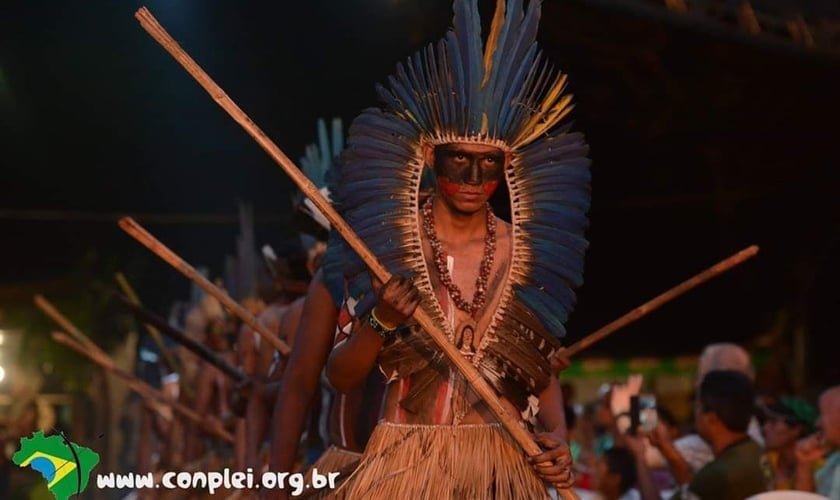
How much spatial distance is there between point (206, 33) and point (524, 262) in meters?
3.53

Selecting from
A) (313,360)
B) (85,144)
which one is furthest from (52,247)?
(313,360)

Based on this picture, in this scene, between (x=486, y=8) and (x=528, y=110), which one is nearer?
(x=528, y=110)

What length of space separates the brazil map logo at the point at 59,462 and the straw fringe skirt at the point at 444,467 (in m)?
0.76

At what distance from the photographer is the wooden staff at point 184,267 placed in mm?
4203

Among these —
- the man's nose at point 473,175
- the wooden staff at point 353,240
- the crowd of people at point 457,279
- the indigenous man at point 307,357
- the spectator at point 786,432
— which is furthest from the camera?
the spectator at point 786,432

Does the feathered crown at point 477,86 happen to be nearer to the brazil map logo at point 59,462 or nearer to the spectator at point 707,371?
the brazil map logo at point 59,462

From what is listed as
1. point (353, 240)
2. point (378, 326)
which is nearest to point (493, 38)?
point (353, 240)

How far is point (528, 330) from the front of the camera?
3.78 m

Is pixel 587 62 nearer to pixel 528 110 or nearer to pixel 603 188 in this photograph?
pixel 603 188

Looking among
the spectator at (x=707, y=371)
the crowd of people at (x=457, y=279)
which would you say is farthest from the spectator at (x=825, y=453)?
the crowd of people at (x=457, y=279)

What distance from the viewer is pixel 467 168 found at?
376 centimetres

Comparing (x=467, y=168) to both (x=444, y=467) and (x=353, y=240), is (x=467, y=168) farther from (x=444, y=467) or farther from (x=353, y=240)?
(x=444, y=467)

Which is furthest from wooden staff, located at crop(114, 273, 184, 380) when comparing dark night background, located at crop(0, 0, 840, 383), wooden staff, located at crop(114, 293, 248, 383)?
wooden staff, located at crop(114, 293, 248, 383)

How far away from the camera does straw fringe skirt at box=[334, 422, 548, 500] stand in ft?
11.8
